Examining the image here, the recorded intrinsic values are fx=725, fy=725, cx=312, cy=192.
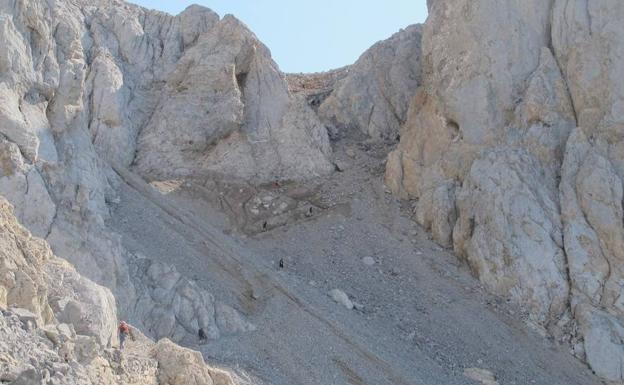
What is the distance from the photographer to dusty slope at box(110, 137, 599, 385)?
21.5 meters

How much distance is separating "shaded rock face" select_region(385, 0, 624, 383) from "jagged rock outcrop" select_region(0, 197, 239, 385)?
15.7m

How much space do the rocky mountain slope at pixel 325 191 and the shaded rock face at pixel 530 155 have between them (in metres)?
0.08

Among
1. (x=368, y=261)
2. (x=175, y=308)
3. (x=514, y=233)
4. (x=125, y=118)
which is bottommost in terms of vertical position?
(x=368, y=261)

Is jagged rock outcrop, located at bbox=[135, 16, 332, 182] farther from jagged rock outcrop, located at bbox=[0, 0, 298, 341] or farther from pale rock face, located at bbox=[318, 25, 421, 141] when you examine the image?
pale rock face, located at bbox=[318, 25, 421, 141]

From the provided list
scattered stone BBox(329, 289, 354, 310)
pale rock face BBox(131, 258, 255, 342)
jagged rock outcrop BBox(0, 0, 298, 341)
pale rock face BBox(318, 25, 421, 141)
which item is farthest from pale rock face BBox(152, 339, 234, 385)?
pale rock face BBox(318, 25, 421, 141)

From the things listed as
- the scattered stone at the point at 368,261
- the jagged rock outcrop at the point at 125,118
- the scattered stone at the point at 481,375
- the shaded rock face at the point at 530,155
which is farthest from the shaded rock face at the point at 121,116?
the scattered stone at the point at 481,375

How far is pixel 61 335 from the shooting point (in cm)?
1181

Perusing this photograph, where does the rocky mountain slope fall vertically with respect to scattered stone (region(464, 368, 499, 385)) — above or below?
above

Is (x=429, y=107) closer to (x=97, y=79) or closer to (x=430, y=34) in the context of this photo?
(x=430, y=34)

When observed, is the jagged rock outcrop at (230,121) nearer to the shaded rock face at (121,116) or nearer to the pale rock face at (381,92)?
the shaded rock face at (121,116)

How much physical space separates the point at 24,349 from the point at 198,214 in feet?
68.5

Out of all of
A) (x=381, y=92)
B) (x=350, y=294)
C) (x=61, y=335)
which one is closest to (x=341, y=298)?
(x=350, y=294)

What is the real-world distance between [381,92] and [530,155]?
12319 mm

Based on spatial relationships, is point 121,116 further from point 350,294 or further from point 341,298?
point 341,298
